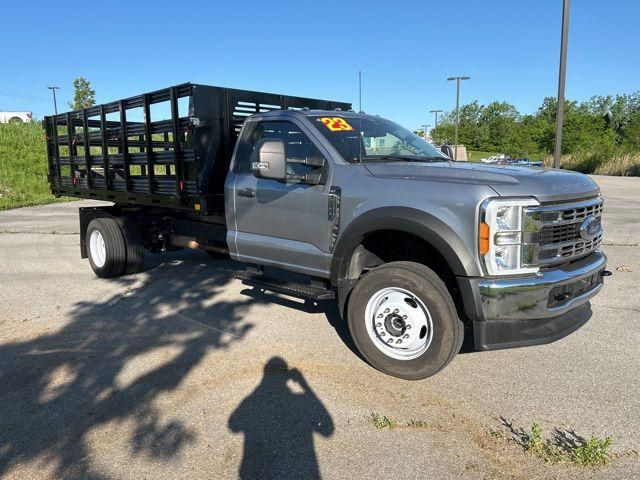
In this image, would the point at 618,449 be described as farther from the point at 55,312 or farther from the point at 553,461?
the point at 55,312

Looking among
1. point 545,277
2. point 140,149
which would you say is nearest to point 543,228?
point 545,277

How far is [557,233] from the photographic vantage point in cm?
368

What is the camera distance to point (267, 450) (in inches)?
119

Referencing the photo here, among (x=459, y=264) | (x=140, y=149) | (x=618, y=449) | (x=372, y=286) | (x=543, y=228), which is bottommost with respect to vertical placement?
(x=618, y=449)

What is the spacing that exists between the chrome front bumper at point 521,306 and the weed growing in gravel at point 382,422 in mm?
833

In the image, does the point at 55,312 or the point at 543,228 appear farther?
the point at 55,312

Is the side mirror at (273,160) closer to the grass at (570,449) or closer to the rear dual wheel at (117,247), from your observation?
the grass at (570,449)

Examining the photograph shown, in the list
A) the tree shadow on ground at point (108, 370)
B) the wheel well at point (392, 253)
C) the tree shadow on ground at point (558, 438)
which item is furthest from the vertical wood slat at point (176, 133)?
the tree shadow on ground at point (558, 438)

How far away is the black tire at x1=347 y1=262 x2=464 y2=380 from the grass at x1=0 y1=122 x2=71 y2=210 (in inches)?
725

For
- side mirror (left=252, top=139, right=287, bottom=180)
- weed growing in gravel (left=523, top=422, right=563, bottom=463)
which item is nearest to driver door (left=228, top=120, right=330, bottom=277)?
side mirror (left=252, top=139, right=287, bottom=180)

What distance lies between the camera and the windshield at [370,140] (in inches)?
182

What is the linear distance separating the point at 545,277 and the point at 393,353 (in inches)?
49.3

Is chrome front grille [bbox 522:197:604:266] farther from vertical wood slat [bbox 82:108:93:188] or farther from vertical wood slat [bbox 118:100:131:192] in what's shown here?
vertical wood slat [bbox 82:108:93:188]

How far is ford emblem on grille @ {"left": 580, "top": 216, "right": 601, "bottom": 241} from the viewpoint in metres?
3.90
